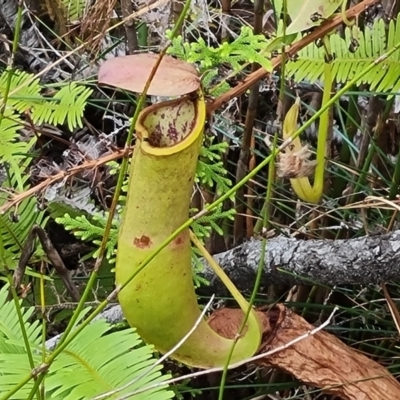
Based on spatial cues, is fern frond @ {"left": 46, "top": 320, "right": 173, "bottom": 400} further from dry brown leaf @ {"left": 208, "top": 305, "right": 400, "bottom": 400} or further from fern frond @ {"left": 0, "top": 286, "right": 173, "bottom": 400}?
dry brown leaf @ {"left": 208, "top": 305, "right": 400, "bottom": 400}

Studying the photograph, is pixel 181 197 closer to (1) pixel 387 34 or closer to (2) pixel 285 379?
(1) pixel 387 34

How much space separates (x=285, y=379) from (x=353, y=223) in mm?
298

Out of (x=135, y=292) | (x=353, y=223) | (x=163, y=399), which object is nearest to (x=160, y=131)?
(x=135, y=292)

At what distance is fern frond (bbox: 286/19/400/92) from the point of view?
33.5 inches

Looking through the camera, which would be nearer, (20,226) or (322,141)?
(322,141)

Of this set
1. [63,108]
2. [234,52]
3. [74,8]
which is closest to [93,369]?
[234,52]

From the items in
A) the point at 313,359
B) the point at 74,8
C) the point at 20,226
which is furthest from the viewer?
the point at 74,8

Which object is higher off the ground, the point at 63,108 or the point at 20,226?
the point at 63,108

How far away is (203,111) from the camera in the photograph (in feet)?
2.22

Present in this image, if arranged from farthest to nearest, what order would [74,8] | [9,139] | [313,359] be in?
1. [74,8]
2. [9,139]
3. [313,359]

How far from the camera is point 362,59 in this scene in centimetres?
87

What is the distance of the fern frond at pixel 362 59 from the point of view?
0.85m

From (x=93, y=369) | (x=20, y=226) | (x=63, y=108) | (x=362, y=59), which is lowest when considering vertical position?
(x=20, y=226)

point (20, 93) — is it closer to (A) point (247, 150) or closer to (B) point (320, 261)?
(A) point (247, 150)
